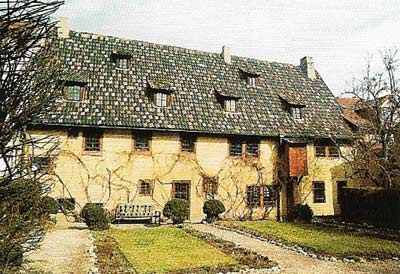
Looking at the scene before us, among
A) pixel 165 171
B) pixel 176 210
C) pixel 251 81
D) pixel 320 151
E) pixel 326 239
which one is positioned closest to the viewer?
pixel 326 239

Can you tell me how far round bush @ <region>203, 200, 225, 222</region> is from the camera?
22.0 meters

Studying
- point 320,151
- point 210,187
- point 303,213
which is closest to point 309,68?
point 320,151

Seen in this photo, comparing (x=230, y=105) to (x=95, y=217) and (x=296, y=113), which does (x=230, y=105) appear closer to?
(x=296, y=113)

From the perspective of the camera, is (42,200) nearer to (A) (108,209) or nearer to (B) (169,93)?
(A) (108,209)

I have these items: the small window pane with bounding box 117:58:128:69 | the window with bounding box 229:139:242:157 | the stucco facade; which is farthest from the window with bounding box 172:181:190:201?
the small window pane with bounding box 117:58:128:69

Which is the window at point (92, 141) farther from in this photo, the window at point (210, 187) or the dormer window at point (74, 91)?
the window at point (210, 187)

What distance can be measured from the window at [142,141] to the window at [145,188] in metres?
1.85

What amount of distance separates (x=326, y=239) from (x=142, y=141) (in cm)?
1111

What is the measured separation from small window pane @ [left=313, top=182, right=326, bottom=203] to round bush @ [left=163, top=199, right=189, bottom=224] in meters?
9.84

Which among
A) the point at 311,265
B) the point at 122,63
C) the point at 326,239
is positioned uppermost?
the point at 122,63

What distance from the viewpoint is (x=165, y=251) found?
13359mm

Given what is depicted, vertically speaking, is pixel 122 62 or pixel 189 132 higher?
pixel 122 62

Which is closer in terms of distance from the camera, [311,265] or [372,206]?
[311,265]

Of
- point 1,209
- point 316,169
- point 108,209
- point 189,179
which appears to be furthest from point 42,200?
point 316,169
